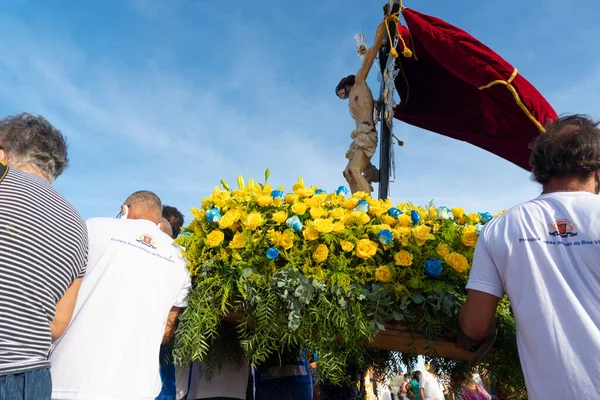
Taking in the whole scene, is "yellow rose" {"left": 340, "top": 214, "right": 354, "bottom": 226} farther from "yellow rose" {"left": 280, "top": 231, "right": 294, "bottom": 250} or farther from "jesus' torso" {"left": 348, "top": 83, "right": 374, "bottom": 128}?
"jesus' torso" {"left": 348, "top": 83, "right": 374, "bottom": 128}

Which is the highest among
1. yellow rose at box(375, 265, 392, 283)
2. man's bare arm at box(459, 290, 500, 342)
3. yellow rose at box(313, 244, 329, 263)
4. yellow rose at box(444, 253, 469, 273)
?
yellow rose at box(313, 244, 329, 263)

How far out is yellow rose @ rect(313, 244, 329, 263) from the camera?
2.17m

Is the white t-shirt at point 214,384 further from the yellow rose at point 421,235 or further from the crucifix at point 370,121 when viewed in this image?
the crucifix at point 370,121

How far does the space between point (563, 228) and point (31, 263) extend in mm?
1631

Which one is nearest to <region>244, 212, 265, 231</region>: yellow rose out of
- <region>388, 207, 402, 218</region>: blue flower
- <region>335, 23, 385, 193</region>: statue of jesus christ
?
<region>388, 207, 402, 218</region>: blue flower

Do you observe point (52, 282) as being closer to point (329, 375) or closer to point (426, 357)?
point (329, 375)

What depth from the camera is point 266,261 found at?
2.21 meters

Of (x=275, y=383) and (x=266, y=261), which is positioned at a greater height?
(x=266, y=261)

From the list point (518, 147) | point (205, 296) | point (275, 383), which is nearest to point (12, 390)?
point (205, 296)

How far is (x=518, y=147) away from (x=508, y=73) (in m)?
0.81

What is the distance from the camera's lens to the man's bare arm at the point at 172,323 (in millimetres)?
2277

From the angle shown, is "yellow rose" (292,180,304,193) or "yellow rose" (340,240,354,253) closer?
"yellow rose" (340,240,354,253)

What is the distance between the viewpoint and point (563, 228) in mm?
1562

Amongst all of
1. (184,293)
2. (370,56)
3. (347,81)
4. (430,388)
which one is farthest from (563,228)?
(430,388)
